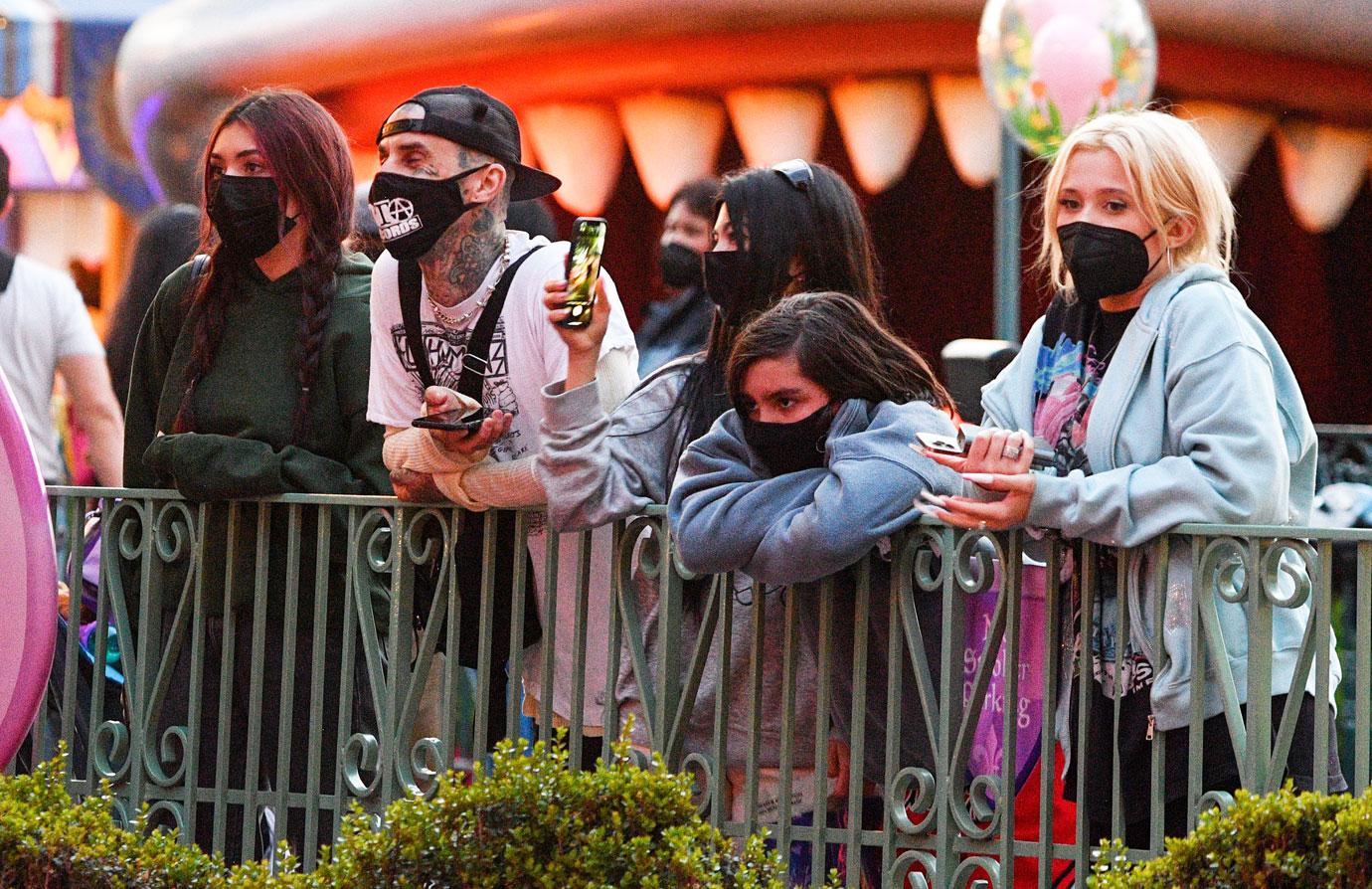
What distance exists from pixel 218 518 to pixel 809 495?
1627 millimetres

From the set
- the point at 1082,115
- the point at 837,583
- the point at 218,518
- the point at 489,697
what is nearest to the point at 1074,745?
the point at 837,583

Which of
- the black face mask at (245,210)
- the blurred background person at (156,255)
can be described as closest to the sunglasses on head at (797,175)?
the black face mask at (245,210)

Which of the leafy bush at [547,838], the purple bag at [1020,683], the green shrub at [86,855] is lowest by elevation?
the green shrub at [86,855]

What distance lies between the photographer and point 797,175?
4.93 metres

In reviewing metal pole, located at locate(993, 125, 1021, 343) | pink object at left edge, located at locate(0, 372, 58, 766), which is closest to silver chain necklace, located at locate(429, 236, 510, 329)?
pink object at left edge, located at locate(0, 372, 58, 766)

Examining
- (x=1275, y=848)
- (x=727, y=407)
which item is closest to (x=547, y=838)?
(x=727, y=407)

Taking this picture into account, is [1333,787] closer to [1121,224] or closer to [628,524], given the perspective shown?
[1121,224]

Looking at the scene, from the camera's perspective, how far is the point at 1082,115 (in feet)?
26.7

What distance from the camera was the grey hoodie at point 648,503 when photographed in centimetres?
468

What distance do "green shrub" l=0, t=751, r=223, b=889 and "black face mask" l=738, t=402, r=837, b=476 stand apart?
1.44 metres

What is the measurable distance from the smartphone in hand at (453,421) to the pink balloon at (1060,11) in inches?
164

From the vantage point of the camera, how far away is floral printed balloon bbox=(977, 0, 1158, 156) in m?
8.14

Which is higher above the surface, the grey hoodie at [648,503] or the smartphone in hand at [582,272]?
the smartphone in hand at [582,272]

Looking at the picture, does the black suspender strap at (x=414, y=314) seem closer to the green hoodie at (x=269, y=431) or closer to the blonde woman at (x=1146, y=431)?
the green hoodie at (x=269, y=431)
